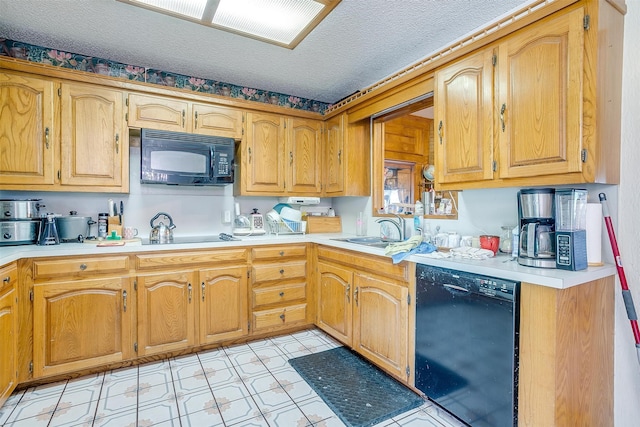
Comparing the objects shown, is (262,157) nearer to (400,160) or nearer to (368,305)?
(400,160)

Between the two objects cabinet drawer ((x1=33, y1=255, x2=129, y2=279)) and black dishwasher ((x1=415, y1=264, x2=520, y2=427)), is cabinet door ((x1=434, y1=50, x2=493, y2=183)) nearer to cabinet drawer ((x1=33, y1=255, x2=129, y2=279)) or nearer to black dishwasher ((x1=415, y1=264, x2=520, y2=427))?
black dishwasher ((x1=415, y1=264, x2=520, y2=427))

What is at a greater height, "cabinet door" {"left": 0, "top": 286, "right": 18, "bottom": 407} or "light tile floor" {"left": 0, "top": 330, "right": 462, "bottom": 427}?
"cabinet door" {"left": 0, "top": 286, "right": 18, "bottom": 407}

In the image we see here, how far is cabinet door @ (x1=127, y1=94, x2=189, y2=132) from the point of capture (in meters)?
2.53

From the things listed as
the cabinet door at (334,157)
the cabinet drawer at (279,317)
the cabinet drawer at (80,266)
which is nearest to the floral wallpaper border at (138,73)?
the cabinet door at (334,157)

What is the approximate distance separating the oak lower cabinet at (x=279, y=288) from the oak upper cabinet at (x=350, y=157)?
740mm

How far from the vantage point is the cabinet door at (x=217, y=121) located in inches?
109

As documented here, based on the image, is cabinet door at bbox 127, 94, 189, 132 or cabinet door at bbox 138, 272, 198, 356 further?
cabinet door at bbox 127, 94, 189, 132

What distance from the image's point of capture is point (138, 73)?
109 inches

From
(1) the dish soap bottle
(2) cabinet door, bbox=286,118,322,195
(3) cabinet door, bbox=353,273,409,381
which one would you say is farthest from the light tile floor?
(2) cabinet door, bbox=286,118,322,195

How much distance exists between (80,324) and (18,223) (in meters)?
0.80

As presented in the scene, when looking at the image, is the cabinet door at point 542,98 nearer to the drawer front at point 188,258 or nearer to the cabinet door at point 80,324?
the drawer front at point 188,258

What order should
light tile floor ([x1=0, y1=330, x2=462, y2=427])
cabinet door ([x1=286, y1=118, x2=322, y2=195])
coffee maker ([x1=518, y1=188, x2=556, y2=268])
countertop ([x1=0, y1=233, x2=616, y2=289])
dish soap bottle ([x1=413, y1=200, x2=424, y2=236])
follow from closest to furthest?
1. countertop ([x1=0, y1=233, x2=616, y2=289])
2. coffee maker ([x1=518, y1=188, x2=556, y2=268])
3. light tile floor ([x1=0, y1=330, x2=462, y2=427])
4. dish soap bottle ([x1=413, y1=200, x2=424, y2=236])
5. cabinet door ([x1=286, y1=118, x2=322, y2=195])

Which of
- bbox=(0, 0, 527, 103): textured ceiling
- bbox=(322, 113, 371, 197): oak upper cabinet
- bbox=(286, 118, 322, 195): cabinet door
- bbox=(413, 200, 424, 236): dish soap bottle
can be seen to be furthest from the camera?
bbox=(286, 118, 322, 195): cabinet door

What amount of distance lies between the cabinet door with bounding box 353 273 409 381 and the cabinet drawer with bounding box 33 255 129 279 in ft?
5.55
